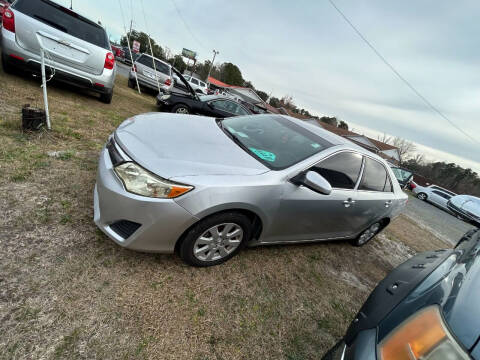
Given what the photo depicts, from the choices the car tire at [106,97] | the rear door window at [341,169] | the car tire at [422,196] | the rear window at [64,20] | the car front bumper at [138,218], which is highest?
the rear window at [64,20]

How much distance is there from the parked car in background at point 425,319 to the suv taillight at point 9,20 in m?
6.07

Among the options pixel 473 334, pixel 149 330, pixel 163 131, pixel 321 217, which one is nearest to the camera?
pixel 473 334

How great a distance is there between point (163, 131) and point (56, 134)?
7.49ft

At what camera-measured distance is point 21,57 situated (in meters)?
4.12

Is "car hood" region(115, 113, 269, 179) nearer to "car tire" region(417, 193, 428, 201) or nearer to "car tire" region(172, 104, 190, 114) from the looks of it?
"car tire" region(172, 104, 190, 114)

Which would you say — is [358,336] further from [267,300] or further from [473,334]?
[267,300]

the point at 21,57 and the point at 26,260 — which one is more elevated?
the point at 21,57

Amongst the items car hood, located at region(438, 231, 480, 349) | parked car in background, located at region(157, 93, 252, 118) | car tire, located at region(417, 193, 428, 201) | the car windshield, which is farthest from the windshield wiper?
car tire, located at region(417, 193, 428, 201)

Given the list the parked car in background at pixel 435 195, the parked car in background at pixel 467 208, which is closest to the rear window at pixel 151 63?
the parked car in background at pixel 467 208

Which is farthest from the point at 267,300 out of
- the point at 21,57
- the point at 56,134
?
the point at 21,57

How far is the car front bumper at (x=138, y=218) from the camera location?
5.55 feet

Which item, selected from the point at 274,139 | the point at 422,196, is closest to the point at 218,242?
the point at 274,139

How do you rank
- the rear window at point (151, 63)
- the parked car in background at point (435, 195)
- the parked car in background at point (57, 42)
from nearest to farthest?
A: the parked car in background at point (57, 42) < the rear window at point (151, 63) < the parked car in background at point (435, 195)

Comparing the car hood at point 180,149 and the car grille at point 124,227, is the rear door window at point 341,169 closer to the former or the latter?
the car hood at point 180,149
